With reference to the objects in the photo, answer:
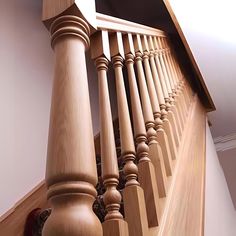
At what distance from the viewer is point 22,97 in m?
2.07

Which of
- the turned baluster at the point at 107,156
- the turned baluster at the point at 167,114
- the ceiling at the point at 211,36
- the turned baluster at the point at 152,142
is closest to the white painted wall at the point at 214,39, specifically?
the ceiling at the point at 211,36

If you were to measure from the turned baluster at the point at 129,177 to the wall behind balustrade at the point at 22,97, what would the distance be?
937mm

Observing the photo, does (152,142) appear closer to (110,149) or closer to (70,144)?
(110,149)

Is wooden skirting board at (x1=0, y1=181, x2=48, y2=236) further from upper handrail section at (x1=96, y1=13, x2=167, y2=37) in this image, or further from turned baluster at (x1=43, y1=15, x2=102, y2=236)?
turned baluster at (x1=43, y1=15, x2=102, y2=236)

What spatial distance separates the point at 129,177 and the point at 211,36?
2015mm

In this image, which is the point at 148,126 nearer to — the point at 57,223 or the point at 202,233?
the point at 202,233

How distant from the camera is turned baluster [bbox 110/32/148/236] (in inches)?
34.3

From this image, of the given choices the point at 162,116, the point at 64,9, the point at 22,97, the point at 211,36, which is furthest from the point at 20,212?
the point at 211,36

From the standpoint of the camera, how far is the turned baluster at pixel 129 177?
87cm

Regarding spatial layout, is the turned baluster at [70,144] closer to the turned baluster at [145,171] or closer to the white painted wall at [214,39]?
the turned baluster at [145,171]

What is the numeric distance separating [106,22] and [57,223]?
27.5 inches

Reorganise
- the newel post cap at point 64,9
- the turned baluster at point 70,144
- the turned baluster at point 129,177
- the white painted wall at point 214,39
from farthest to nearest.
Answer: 1. the white painted wall at point 214,39
2. the turned baluster at point 129,177
3. the newel post cap at point 64,9
4. the turned baluster at point 70,144

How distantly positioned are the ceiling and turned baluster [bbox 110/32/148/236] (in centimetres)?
162

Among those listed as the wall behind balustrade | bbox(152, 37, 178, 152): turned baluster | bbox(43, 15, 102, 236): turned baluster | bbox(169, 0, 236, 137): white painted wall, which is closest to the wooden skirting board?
the wall behind balustrade
